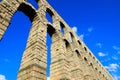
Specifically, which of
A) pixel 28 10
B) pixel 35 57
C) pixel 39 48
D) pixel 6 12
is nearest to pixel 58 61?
pixel 39 48

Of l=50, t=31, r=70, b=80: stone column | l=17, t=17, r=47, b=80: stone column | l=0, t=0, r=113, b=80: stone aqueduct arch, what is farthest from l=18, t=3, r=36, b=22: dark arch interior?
l=50, t=31, r=70, b=80: stone column

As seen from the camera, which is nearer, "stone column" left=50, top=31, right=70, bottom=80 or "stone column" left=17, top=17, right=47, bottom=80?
"stone column" left=17, top=17, right=47, bottom=80

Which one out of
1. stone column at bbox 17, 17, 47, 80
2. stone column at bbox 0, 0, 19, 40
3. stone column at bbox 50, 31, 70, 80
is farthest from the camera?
stone column at bbox 50, 31, 70, 80

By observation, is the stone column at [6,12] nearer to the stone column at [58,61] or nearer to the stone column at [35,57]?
the stone column at [35,57]

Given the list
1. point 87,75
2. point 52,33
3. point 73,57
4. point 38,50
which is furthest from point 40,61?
point 87,75

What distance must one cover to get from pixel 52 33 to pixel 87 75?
4.42 metres

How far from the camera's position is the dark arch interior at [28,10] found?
28.0 feet

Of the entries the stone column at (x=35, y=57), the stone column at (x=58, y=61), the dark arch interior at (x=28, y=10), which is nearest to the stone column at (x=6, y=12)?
the dark arch interior at (x=28, y=10)

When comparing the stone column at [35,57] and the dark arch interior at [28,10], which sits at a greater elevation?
Answer: the dark arch interior at [28,10]

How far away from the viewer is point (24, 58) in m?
7.23

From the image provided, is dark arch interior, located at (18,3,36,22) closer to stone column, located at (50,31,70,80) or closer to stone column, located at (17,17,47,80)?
stone column, located at (17,17,47,80)

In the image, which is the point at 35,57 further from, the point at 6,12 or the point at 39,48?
the point at 6,12

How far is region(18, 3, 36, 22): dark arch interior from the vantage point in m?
8.54

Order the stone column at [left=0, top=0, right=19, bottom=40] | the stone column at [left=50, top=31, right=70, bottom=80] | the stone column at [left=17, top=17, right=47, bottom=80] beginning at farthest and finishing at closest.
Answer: the stone column at [left=50, top=31, right=70, bottom=80] < the stone column at [left=17, top=17, right=47, bottom=80] < the stone column at [left=0, top=0, right=19, bottom=40]
